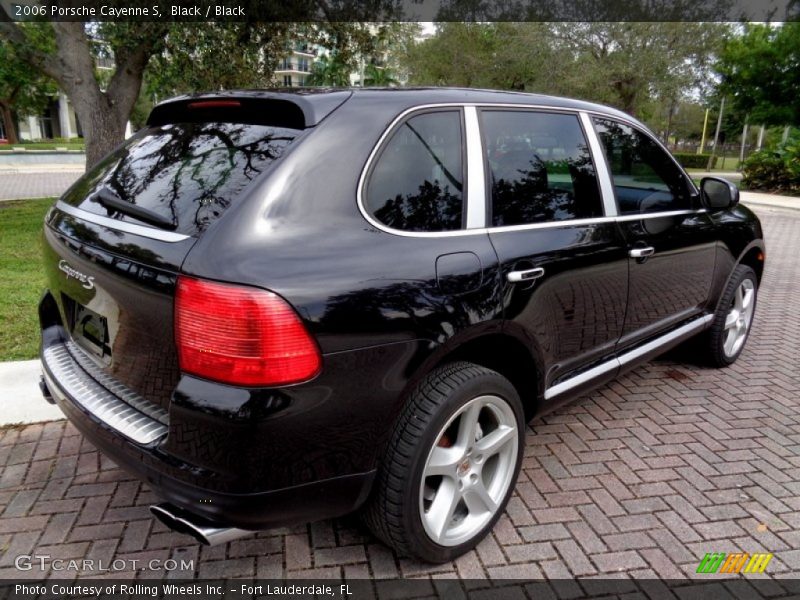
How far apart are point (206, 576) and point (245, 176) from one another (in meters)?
1.53

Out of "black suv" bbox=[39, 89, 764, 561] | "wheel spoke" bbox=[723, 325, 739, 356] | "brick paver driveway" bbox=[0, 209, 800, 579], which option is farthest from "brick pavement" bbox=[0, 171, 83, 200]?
"wheel spoke" bbox=[723, 325, 739, 356]

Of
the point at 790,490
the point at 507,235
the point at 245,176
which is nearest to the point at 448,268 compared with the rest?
the point at 507,235

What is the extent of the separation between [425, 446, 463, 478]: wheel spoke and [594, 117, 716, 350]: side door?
1.43 meters

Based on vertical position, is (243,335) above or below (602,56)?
below

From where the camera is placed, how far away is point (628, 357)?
11.0 feet

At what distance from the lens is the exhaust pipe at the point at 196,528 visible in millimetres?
1875

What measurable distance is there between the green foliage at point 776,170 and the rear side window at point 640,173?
17937 millimetres

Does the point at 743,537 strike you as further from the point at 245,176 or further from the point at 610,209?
the point at 245,176

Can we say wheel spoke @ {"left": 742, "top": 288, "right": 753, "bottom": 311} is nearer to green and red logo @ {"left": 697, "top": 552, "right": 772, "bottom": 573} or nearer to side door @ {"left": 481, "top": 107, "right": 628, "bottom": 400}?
side door @ {"left": 481, "top": 107, "right": 628, "bottom": 400}

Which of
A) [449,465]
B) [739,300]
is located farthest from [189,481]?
[739,300]

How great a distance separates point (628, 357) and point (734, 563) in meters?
1.17

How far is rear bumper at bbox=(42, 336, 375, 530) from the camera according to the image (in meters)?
1.86

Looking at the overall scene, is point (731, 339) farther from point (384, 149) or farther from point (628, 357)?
point (384, 149)

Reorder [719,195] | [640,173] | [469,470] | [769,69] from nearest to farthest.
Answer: [469,470], [640,173], [719,195], [769,69]
